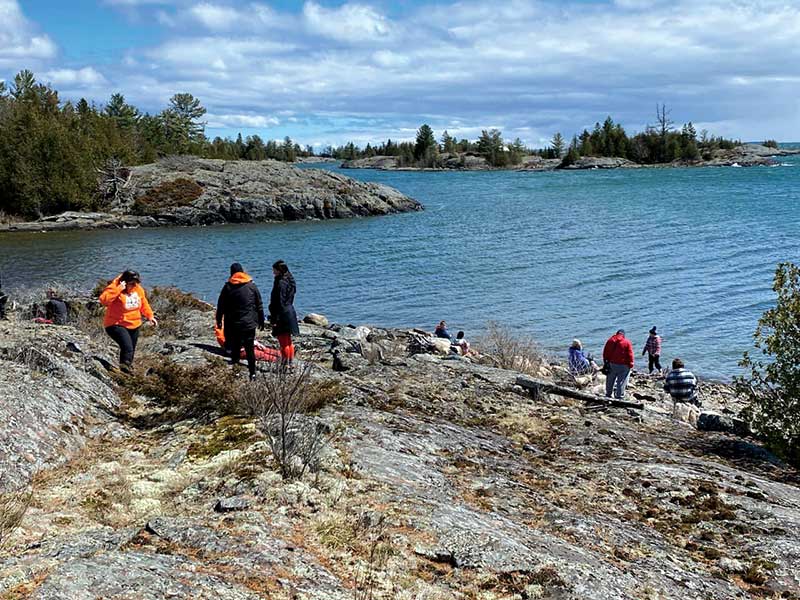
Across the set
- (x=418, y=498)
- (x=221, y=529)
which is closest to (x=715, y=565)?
(x=418, y=498)

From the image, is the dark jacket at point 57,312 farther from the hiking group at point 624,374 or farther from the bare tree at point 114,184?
the bare tree at point 114,184

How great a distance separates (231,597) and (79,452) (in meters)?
3.54

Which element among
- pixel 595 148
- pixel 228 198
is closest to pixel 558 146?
pixel 595 148

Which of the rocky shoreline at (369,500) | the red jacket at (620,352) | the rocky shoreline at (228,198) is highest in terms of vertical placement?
the rocky shoreline at (228,198)

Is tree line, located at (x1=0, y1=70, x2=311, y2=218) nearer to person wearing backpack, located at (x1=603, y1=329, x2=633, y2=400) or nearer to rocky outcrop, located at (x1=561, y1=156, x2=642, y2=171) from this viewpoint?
person wearing backpack, located at (x1=603, y1=329, x2=633, y2=400)

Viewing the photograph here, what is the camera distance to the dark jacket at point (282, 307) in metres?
12.5

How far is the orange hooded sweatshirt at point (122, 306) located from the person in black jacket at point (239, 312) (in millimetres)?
1152

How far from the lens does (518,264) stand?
38.3 metres

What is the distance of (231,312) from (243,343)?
1.69ft

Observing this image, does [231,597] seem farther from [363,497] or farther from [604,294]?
[604,294]

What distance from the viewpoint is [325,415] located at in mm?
8492

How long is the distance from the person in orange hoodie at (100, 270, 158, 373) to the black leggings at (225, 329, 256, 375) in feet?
4.04

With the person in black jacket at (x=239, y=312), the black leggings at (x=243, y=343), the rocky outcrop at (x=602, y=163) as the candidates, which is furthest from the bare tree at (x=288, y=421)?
the rocky outcrop at (x=602, y=163)

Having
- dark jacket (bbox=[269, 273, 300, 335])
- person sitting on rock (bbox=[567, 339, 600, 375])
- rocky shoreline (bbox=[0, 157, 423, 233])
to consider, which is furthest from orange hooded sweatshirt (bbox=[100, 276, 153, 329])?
rocky shoreline (bbox=[0, 157, 423, 233])
